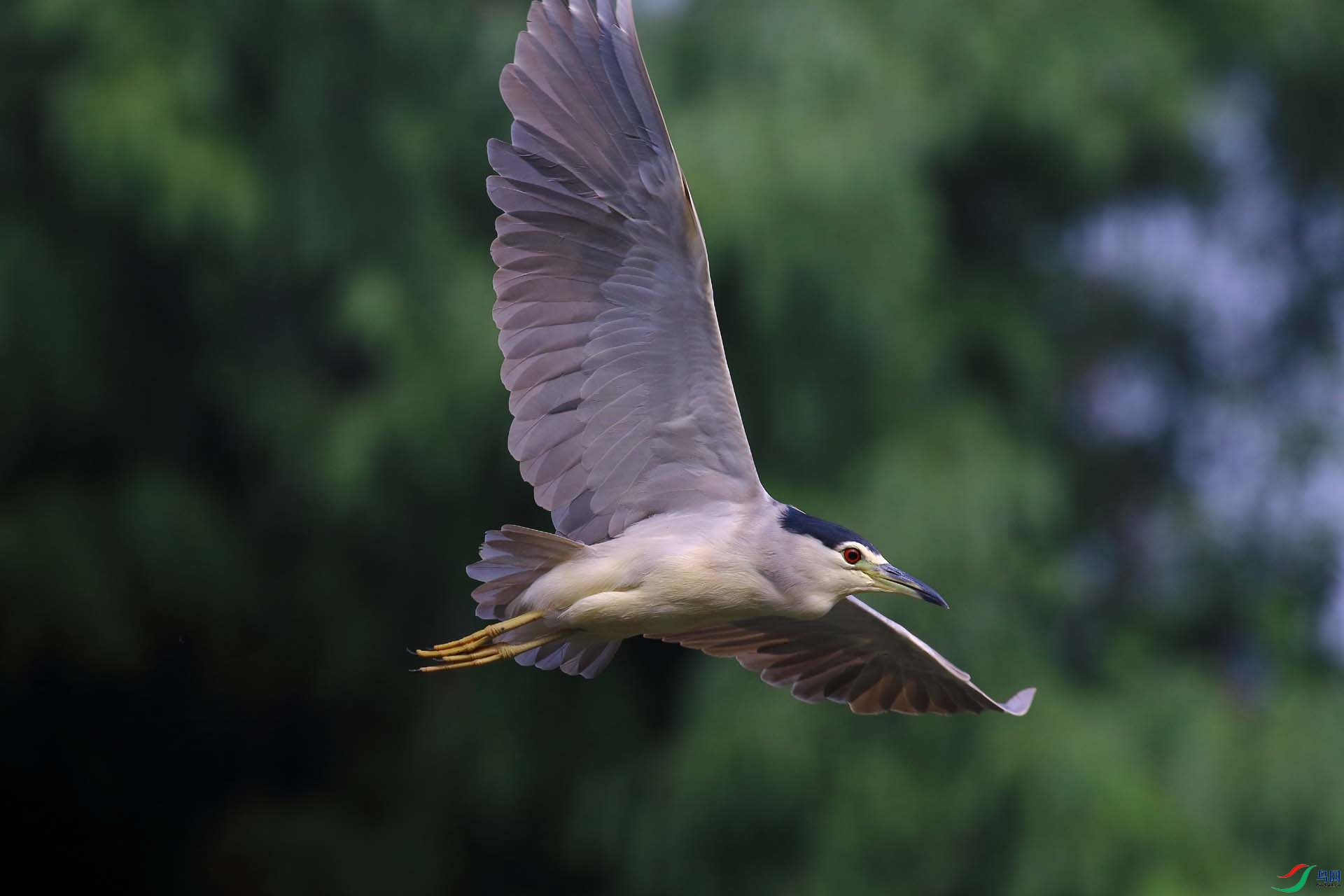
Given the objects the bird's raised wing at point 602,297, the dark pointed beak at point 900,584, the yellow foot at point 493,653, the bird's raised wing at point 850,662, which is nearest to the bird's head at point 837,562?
the dark pointed beak at point 900,584

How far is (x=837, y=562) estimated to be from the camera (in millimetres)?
3848

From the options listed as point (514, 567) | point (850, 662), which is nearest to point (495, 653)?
point (514, 567)

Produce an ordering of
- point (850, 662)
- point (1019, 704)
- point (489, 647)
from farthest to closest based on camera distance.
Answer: point (850, 662)
point (1019, 704)
point (489, 647)

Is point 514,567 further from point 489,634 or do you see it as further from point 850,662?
point 850,662

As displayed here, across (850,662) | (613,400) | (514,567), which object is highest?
(613,400)

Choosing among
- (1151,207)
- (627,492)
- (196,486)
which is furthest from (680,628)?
(1151,207)

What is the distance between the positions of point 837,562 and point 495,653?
79 centimetres

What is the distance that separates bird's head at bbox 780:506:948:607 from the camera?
383 cm

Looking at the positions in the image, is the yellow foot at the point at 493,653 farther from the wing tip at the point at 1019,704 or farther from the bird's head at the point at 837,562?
the wing tip at the point at 1019,704

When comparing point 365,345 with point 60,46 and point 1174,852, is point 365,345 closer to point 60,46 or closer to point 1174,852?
point 60,46

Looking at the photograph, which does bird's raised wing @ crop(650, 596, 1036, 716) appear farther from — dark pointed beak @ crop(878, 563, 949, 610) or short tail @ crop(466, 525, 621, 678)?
short tail @ crop(466, 525, 621, 678)

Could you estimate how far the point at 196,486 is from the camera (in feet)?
29.0

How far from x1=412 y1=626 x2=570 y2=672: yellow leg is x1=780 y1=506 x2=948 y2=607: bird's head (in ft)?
1.84

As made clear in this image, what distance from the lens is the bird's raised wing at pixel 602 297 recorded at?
3684mm
